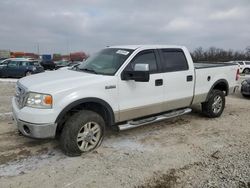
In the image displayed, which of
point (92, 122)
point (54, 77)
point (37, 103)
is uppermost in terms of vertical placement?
point (54, 77)

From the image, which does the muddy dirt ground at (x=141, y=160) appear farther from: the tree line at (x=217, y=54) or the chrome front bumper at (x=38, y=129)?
the tree line at (x=217, y=54)

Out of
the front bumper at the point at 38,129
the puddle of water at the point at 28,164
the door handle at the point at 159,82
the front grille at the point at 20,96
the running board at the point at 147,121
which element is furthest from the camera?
the door handle at the point at 159,82

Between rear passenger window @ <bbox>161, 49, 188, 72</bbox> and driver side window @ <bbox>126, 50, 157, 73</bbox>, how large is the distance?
29cm

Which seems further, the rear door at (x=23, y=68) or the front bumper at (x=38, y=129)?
the rear door at (x=23, y=68)

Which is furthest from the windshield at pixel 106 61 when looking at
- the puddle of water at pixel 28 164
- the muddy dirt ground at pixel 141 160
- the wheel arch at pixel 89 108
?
the puddle of water at pixel 28 164

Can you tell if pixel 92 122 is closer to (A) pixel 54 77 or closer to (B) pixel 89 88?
(B) pixel 89 88

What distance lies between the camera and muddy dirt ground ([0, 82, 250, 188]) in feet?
11.8

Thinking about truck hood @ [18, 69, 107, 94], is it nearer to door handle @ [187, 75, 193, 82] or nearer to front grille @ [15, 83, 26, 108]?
front grille @ [15, 83, 26, 108]

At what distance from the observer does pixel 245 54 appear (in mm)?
53844

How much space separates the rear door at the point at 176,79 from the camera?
17.9 ft

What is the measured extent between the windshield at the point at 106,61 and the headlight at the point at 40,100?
1168 mm

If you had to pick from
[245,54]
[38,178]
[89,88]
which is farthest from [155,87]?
[245,54]

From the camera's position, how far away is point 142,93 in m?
5.04

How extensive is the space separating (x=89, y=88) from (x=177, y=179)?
190 centimetres
